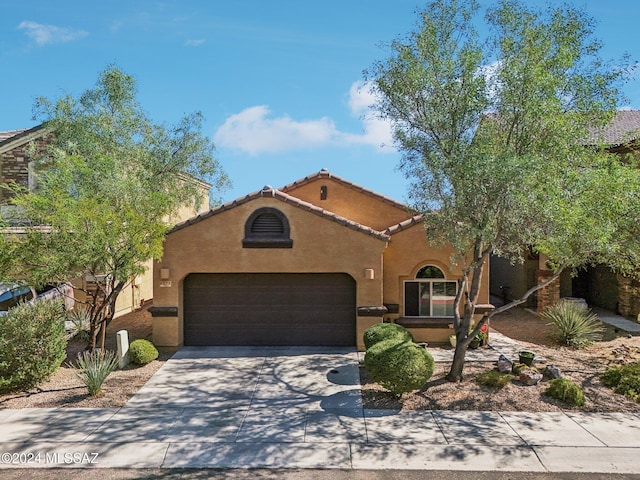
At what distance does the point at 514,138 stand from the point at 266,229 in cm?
771

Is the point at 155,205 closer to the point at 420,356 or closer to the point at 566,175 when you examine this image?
the point at 420,356

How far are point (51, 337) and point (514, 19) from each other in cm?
1372

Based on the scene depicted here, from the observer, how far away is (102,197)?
12.4m

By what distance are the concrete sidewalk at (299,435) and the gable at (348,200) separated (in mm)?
8061

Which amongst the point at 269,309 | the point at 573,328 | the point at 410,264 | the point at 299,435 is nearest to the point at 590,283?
the point at 573,328

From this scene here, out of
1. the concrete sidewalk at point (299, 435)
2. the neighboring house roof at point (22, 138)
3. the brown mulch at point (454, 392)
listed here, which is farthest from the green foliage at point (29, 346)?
the neighboring house roof at point (22, 138)

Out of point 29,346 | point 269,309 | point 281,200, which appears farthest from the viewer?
point 269,309

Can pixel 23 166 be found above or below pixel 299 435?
above

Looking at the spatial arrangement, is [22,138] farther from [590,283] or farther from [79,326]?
[590,283]

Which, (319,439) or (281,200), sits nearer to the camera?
(319,439)

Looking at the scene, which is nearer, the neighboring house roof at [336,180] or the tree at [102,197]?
the tree at [102,197]

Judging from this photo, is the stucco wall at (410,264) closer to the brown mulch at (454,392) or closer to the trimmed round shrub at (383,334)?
the trimmed round shrub at (383,334)

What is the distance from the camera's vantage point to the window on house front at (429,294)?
14641 mm

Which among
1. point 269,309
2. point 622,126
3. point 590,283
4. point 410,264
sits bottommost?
point 269,309
